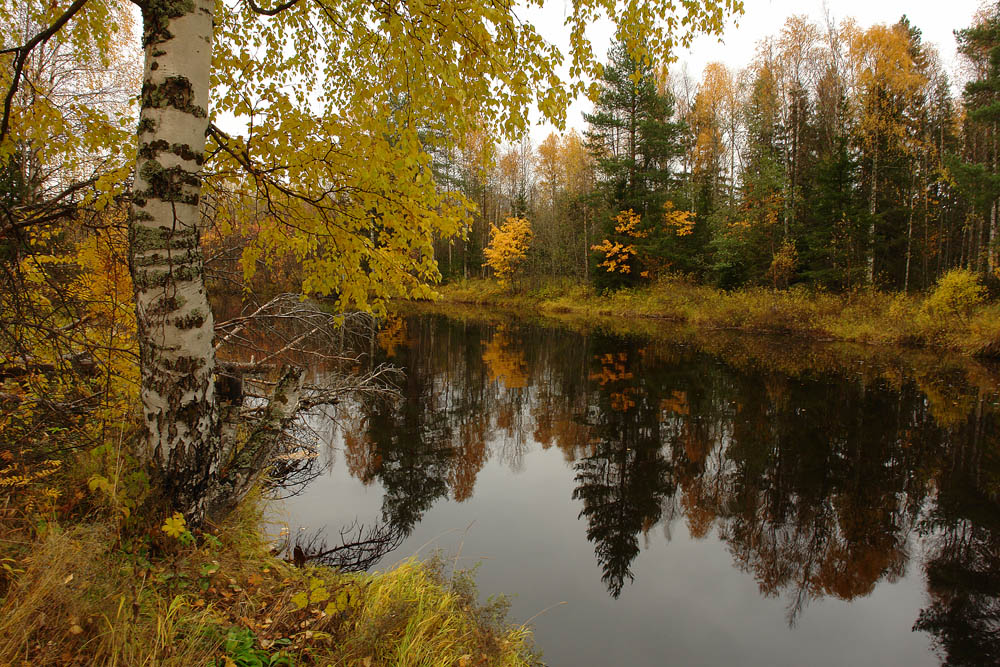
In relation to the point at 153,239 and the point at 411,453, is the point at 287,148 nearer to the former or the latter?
the point at 153,239

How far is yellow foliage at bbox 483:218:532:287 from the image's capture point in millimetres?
32656

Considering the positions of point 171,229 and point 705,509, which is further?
point 705,509

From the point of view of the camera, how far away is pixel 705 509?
599 centimetres

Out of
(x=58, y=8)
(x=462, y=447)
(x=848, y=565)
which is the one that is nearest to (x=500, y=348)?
(x=462, y=447)

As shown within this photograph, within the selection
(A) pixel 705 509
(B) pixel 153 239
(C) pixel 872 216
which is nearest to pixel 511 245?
(C) pixel 872 216

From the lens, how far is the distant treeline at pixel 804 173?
19594 mm

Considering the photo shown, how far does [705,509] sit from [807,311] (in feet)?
56.2

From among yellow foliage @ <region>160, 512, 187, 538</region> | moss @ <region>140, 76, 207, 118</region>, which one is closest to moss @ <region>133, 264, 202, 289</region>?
moss @ <region>140, 76, 207, 118</region>

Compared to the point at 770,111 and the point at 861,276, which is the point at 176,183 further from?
the point at 770,111

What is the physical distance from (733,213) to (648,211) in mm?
5403

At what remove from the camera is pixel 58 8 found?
3324mm

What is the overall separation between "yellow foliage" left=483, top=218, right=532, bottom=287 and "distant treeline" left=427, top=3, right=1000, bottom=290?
1.02 meters

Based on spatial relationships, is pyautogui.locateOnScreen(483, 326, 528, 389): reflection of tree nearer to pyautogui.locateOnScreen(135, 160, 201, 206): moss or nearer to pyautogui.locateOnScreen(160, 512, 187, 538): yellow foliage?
pyautogui.locateOnScreen(160, 512, 187, 538): yellow foliage

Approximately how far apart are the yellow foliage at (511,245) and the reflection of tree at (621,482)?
921 inches
